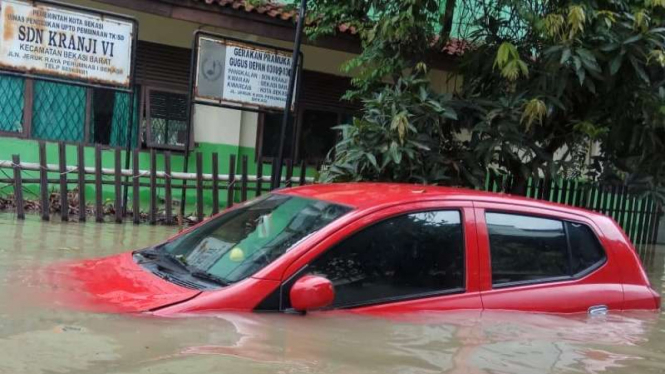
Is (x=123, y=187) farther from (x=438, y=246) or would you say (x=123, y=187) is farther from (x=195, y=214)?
(x=438, y=246)

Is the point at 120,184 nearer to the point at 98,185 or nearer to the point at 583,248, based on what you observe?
the point at 98,185

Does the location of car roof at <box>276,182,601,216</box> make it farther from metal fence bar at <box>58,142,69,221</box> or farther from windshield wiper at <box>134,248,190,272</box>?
metal fence bar at <box>58,142,69,221</box>

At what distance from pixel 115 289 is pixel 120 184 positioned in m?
5.17

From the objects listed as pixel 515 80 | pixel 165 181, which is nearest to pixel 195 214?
pixel 165 181

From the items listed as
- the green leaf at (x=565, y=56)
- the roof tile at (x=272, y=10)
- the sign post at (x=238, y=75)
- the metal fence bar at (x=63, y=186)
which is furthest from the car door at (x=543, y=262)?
the metal fence bar at (x=63, y=186)

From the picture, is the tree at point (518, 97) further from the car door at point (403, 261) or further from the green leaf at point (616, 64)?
the car door at point (403, 261)

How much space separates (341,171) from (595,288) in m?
3.08

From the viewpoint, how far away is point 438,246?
12.4ft

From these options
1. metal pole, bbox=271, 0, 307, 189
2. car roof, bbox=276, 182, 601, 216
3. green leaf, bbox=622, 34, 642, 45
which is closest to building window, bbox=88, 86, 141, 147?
metal pole, bbox=271, 0, 307, 189

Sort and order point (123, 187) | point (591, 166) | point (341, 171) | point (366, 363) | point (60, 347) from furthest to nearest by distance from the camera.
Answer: point (123, 187), point (591, 166), point (341, 171), point (366, 363), point (60, 347)

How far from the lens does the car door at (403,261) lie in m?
3.47

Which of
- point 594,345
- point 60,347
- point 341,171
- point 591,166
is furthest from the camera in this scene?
point 591,166

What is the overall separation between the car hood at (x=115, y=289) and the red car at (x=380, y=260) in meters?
0.01

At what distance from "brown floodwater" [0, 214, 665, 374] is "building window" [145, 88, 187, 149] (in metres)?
6.70
